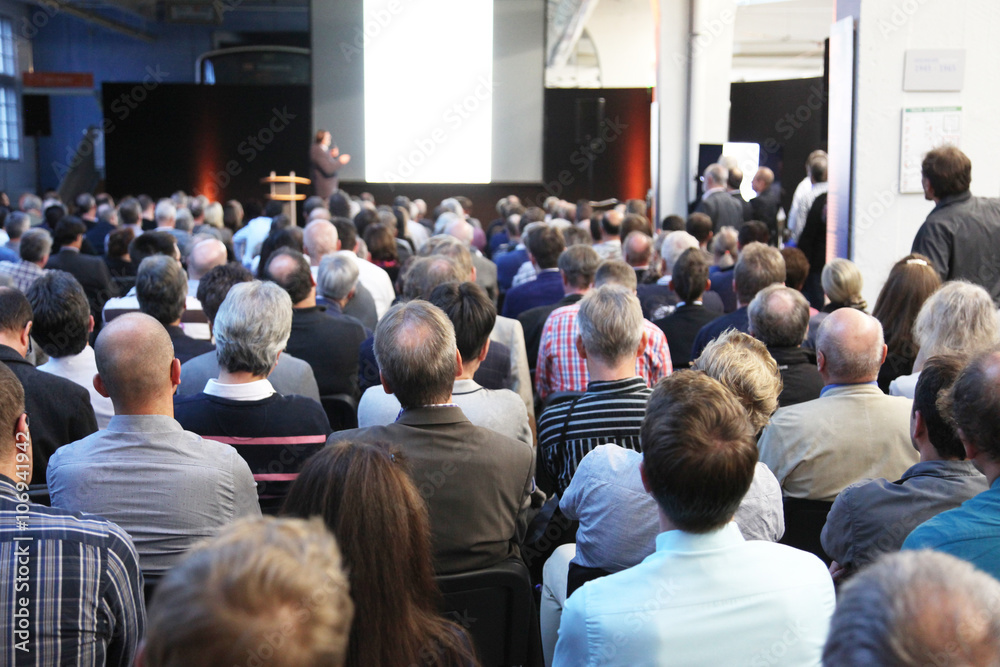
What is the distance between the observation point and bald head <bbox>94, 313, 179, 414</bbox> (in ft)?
6.77

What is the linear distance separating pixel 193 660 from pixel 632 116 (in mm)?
17073

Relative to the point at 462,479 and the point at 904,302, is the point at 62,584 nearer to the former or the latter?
the point at 462,479

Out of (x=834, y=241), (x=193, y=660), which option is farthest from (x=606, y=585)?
(x=834, y=241)

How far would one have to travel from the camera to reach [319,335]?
148 inches

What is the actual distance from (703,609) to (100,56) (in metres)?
23.4

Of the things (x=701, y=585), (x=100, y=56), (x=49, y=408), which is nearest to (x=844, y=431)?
(x=701, y=585)

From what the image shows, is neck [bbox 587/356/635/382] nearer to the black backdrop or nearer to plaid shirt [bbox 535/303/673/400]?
plaid shirt [bbox 535/303/673/400]

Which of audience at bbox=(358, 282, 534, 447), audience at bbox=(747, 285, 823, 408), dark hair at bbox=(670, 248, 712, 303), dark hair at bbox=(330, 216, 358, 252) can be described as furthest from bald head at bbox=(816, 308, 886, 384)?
dark hair at bbox=(330, 216, 358, 252)

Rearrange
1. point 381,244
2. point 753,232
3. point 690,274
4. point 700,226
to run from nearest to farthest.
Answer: point 690,274, point 753,232, point 381,244, point 700,226

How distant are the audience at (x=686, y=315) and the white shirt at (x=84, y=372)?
2457 mm

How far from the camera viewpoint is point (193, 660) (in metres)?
0.76

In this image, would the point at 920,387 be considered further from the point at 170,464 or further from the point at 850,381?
the point at 170,464

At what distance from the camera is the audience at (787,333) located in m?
3.07

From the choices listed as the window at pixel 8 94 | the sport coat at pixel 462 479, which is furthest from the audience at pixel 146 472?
the window at pixel 8 94
